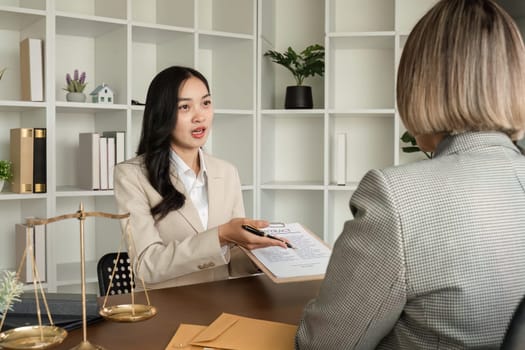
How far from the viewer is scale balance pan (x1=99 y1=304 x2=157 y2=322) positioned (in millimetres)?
1368

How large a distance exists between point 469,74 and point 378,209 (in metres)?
0.29

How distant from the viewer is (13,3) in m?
3.55

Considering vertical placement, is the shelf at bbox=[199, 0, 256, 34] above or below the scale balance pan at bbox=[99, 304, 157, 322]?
above

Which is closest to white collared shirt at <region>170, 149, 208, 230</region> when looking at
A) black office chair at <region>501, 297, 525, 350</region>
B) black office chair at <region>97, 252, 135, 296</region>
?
black office chair at <region>97, 252, 135, 296</region>

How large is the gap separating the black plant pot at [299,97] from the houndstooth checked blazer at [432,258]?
288 cm

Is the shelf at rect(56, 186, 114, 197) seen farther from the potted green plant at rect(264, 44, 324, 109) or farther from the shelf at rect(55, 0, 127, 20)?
the potted green plant at rect(264, 44, 324, 109)

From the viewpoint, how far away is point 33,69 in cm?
328

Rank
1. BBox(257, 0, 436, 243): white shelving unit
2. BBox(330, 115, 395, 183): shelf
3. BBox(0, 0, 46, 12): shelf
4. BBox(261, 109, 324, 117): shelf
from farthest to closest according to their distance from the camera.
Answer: BBox(330, 115, 395, 183): shelf < BBox(257, 0, 436, 243): white shelving unit < BBox(261, 109, 324, 117): shelf < BBox(0, 0, 46, 12): shelf

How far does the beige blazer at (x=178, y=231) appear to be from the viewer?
217cm

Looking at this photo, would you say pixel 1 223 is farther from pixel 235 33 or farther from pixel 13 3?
pixel 235 33

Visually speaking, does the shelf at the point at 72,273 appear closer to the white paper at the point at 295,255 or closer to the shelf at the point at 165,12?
the shelf at the point at 165,12

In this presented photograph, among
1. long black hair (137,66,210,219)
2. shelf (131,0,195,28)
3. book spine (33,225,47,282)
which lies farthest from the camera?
shelf (131,0,195,28)

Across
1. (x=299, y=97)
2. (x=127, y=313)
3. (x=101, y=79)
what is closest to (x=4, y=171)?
(x=101, y=79)

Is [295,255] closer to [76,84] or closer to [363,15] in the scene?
[76,84]
